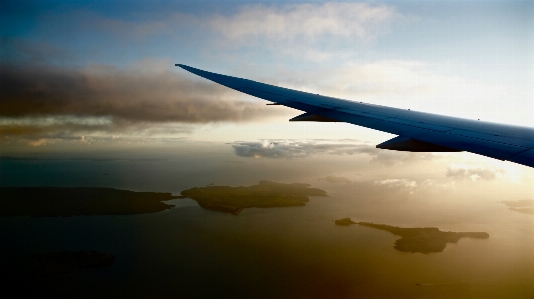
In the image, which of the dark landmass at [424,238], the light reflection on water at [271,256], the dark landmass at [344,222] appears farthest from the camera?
the dark landmass at [344,222]

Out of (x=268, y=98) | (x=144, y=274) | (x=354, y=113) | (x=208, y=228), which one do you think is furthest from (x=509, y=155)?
(x=208, y=228)

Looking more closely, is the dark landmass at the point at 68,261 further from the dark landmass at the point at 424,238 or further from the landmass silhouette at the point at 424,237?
the dark landmass at the point at 424,238

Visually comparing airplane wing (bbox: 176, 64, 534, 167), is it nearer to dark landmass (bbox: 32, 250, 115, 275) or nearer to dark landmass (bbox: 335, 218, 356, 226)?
dark landmass (bbox: 32, 250, 115, 275)

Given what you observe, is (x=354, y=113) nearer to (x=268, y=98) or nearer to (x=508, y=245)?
(x=268, y=98)

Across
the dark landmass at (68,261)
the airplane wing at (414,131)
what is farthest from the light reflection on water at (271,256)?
the airplane wing at (414,131)

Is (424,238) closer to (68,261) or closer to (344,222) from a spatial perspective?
(344,222)
